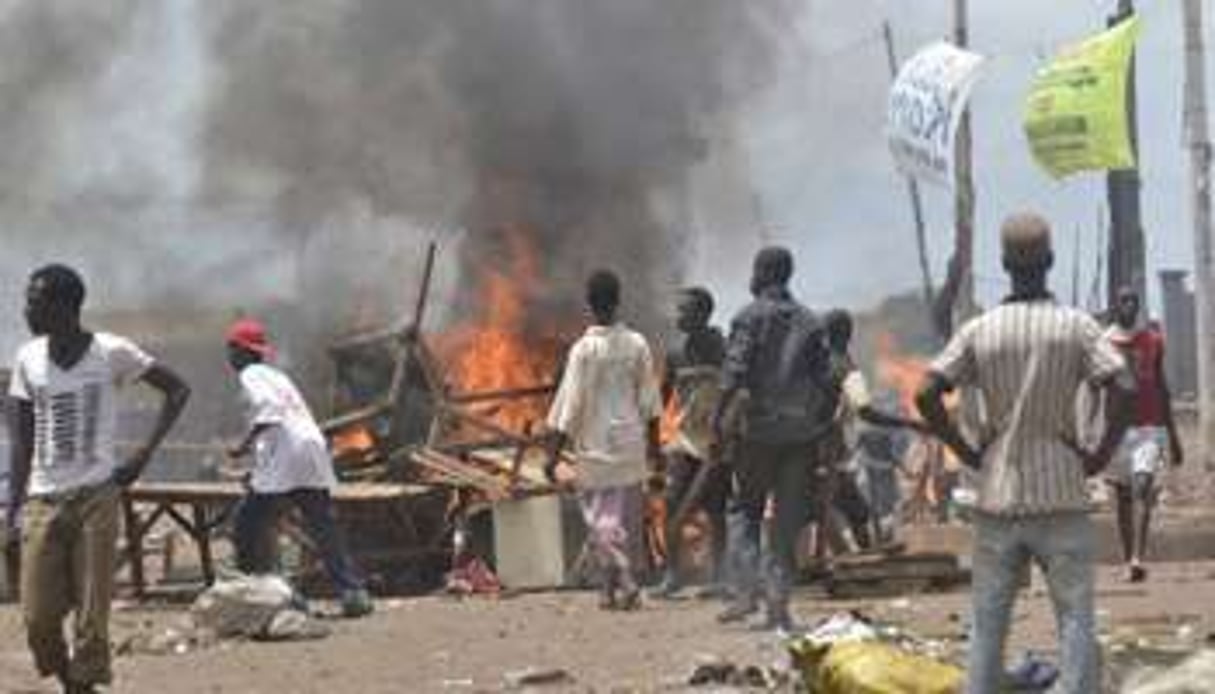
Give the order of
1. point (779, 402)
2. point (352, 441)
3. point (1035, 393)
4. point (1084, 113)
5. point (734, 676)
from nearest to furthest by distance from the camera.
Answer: point (1035, 393) < point (734, 676) < point (779, 402) < point (352, 441) < point (1084, 113)

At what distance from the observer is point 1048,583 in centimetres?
687

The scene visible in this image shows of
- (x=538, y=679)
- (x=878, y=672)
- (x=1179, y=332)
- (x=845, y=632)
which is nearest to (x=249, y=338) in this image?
(x=538, y=679)

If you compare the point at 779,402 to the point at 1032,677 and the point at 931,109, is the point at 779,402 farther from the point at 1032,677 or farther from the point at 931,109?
the point at 931,109

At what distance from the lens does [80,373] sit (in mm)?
8133

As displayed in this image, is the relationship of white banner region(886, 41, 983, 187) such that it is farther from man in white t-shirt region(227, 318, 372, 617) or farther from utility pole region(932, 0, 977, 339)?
man in white t-shirt region(227, 318, 372, 617)

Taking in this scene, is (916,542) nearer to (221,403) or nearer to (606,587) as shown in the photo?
(606,587)

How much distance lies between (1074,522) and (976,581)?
1.13 ft

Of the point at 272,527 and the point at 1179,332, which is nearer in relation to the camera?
the point at 272,527

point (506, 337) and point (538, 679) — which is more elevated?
point (506, 337)

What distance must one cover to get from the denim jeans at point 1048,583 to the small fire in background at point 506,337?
11.0m

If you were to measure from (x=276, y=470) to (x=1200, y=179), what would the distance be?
1182cm

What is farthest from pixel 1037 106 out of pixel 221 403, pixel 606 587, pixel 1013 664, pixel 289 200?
pixel 221 403

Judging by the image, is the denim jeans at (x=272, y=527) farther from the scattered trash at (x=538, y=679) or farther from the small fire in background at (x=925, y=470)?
the small fire in background at (x=925, y=470)

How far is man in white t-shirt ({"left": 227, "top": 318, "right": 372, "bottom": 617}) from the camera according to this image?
1238cm
